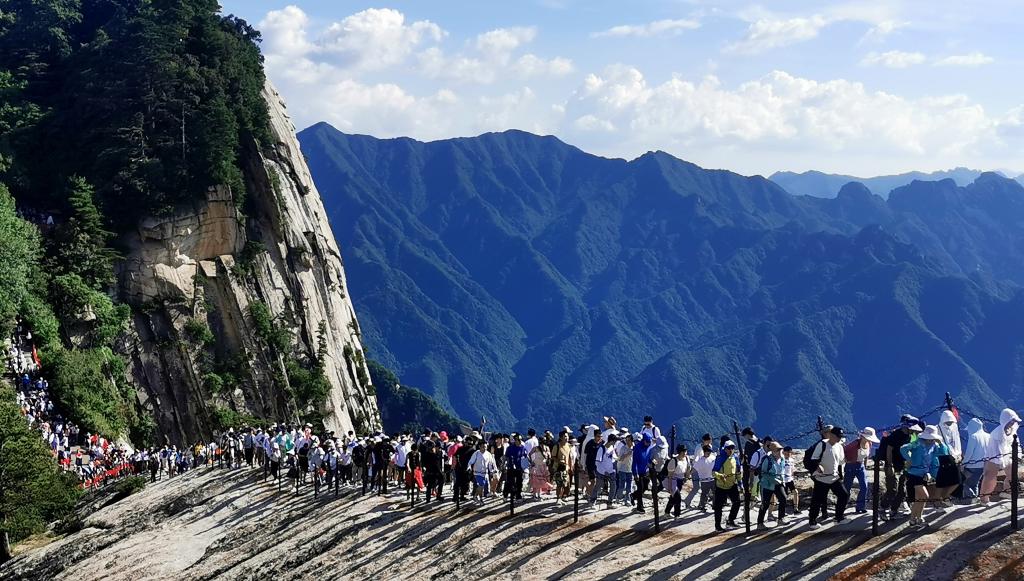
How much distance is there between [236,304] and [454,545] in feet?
161

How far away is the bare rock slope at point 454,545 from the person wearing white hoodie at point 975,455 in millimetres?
1373

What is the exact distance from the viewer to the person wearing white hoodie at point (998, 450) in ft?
66.5

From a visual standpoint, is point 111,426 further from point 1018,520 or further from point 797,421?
point 797,421

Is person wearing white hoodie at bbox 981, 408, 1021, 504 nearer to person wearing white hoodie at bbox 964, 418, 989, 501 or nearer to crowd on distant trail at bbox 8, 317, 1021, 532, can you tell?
crowd on distant trail at bbox 8, 317, 1021, 532

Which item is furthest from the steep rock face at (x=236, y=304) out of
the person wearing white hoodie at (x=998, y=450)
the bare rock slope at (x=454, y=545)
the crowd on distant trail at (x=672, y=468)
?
the person wearing white hoodie at (x=998, y=450)

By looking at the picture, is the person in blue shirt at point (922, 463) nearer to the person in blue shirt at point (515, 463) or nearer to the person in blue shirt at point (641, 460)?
the person in blue shirt at point (641, 460)

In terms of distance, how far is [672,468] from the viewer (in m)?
24.2

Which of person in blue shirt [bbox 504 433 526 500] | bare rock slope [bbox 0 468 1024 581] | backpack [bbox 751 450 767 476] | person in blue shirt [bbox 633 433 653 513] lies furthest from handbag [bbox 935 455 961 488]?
person in blue shirt [bbox 504 433 526 500]

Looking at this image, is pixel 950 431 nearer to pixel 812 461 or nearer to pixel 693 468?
pixel 812 461

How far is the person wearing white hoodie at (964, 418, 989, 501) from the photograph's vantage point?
21.0 m

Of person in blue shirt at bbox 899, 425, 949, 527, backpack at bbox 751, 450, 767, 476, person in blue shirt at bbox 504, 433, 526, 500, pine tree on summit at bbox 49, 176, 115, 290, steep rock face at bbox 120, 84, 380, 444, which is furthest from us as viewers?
steep rock face at bbox 120, 84, 380, 444

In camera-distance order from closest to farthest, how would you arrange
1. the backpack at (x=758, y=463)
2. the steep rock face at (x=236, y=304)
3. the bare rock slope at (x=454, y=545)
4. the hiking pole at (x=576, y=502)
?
the bare rock slope at (x=454, y=545) < the backpack at (x=758, y=463) < the hiking pole at (x=576, y=502) < the steep rock face at (x=236, y=304)

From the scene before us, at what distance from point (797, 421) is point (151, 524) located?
438 ft

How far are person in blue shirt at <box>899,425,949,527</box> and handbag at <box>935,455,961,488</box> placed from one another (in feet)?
0.32
